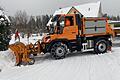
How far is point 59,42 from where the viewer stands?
55.0 feet

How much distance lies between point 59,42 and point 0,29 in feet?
16.4

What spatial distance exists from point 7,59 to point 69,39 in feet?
12.3

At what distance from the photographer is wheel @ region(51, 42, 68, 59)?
16.5 m

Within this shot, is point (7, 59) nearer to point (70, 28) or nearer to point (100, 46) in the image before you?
point (70, 28)

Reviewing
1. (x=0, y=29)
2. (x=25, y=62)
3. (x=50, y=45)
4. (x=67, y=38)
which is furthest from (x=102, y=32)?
(x=0, y=29)

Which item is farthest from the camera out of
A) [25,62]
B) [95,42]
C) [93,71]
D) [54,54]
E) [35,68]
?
[95,42]

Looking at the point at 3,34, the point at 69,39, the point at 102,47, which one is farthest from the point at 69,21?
the point at 3,34

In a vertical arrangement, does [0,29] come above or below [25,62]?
above

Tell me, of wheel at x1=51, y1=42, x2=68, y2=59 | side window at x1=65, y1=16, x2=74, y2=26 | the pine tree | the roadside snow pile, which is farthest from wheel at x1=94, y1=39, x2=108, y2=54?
the pine tree

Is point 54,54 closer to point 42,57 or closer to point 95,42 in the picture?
point 42,57

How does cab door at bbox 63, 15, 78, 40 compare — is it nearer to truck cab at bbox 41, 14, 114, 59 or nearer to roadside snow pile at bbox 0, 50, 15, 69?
truck cab at bbox 41, 14, 114, 59

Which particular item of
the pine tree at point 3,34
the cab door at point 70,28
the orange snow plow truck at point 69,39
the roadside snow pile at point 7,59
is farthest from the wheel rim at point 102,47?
the pine tree at point 3,34

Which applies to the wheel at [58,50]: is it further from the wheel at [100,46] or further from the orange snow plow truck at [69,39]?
the wheel at [100,46]

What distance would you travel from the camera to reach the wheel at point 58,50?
1648 centimetres
